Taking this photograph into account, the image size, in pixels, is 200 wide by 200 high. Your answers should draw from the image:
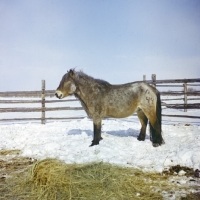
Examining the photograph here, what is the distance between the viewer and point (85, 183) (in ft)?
10.4

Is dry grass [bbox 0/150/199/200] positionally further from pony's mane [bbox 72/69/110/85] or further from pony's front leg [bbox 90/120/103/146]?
pony's mane [bbox 72/69/110/85]

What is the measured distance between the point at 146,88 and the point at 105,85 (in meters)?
1.15

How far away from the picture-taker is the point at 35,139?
670cm

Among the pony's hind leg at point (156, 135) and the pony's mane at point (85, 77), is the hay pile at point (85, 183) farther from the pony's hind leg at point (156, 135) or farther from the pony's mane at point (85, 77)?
the pony's mane at point (85, 77)

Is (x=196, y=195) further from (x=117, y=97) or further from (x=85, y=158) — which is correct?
(x=117, y=97)

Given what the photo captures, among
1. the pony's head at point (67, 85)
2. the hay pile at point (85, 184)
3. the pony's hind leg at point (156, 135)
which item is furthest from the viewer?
the pony's head at point (67, 85)

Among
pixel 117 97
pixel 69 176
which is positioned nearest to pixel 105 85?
pixel 117 97

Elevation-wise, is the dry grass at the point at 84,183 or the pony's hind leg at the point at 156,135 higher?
the pony's hind leg at the point at 156,135

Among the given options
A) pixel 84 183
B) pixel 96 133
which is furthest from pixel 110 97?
pixel 84 183

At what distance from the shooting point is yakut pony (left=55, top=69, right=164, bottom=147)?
19.2 ft

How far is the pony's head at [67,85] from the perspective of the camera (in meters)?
5.95

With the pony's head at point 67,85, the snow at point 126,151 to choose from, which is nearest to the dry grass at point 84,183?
the snow at point 126,151

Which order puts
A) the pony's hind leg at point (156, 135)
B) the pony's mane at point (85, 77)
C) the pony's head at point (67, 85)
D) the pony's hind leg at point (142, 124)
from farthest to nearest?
the pony's hind leg at point (142, 124)
the pony's mane at point (85, 77)
the pony's head at point (67, 85)
the pony's hind leg at point (156, 135)

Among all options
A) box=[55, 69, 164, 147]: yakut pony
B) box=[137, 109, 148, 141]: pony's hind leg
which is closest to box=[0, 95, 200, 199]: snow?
box=[137, 109, 148, 141]: pony's hind leg
